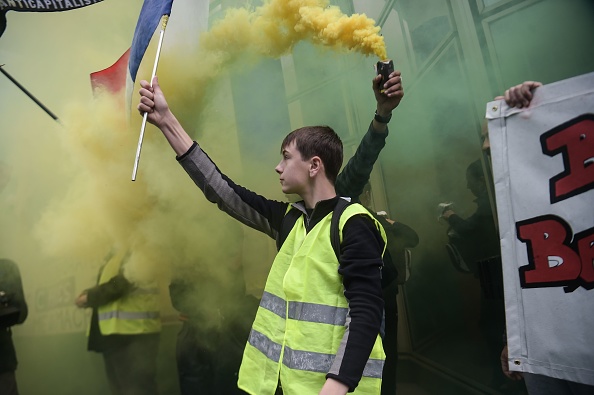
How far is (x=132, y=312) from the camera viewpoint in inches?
102

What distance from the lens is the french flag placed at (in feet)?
6.49

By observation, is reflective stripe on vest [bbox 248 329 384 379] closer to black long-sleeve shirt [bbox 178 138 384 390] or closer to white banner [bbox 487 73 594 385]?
black long-sleeve shirt [bbox 178 138 384 390]

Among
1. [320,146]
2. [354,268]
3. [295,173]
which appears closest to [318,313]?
[354,268]

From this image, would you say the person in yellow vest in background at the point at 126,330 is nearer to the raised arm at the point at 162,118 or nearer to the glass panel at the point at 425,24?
the raised arm at the point at 162,118

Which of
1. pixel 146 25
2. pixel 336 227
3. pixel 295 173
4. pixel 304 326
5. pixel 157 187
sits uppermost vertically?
pixel 146 25

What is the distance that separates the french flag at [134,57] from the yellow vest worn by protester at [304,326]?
131 centimetres

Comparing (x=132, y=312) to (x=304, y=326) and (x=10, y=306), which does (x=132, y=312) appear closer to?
(x=10, y=306)

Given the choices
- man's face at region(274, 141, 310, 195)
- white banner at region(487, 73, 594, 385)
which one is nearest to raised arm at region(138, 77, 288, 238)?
man's face at region(274, 141, 310, 195)

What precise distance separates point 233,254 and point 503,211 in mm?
1571

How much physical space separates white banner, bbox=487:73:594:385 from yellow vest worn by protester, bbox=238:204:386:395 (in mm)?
606

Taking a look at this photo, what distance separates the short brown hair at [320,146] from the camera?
1566 millimetres

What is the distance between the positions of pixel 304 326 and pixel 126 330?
1.75 meters

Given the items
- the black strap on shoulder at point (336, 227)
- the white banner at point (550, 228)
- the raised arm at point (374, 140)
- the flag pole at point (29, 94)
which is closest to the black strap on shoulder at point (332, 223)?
the black strap on shoulder at point (336, 227)

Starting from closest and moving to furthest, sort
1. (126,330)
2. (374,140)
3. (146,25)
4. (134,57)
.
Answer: (374,140), (146,25), (134,57), (126,330)
